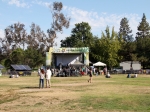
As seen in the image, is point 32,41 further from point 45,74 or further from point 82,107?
point 82,107

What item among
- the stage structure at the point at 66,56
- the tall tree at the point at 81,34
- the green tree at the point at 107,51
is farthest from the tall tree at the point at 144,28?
the stage structure at the point at 66,56

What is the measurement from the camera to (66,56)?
66.9m

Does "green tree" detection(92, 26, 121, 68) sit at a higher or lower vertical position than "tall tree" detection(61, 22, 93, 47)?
lower

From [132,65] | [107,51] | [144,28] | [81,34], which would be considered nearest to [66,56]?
[107,51]

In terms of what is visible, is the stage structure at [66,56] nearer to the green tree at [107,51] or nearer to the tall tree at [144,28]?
the green tree at [107,51]

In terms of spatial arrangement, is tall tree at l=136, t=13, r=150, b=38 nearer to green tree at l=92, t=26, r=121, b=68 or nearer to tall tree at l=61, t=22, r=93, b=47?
tall tree at l=61, t=22, r=93, b=47

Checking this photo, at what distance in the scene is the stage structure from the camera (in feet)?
202

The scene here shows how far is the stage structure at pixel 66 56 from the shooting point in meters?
61.5

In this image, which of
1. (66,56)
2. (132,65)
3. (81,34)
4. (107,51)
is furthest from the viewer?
(81,34)

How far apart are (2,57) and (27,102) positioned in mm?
73260

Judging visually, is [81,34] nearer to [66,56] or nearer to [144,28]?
[144,28]

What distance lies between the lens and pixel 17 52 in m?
79.2

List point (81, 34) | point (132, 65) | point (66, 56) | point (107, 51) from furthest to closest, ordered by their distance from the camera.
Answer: point (81, 34)
point (107, 51)
point (66, 56)
point (132, 65)

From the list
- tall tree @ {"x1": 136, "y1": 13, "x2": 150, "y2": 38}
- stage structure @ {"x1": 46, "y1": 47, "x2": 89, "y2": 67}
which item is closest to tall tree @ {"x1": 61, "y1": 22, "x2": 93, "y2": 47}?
tall tree @ {"x1": 136, "y1": 13, "x2": 150, "y2": 38}
